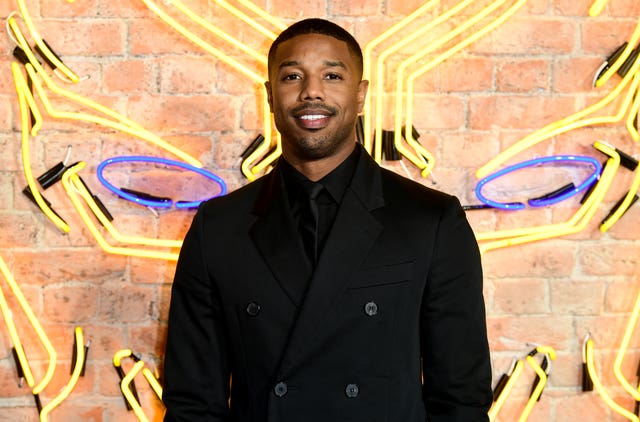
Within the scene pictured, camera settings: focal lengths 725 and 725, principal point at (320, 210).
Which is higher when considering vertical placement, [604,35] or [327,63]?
[604,35]

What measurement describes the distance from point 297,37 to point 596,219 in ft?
3.18

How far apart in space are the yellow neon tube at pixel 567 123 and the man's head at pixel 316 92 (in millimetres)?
529

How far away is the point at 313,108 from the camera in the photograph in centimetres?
136

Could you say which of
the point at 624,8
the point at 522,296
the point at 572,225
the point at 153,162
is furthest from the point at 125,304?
the point at 624,8

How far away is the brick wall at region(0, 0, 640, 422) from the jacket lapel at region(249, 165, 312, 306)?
0.43m

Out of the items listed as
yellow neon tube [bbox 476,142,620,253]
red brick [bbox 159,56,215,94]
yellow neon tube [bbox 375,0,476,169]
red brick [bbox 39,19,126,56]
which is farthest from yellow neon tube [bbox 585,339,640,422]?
red brick [bbox 39,19,126,56]

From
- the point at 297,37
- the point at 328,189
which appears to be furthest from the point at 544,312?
the point at 297,37

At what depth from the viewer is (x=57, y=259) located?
74.0 inches

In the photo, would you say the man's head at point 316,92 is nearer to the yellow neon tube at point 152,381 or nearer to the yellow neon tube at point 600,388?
the yellow neon tube at point 152,381

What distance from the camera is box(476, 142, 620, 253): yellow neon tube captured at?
72.1 inches

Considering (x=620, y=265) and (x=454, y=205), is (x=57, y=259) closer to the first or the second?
(x=454, y=205)

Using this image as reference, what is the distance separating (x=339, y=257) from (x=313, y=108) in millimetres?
283

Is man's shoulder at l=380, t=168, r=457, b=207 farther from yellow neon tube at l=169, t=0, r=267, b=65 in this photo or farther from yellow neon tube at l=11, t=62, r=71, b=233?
yellow neon tube at l=11, t=62, r=71, b=233

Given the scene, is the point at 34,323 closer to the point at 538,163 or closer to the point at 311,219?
the point at 311,219
